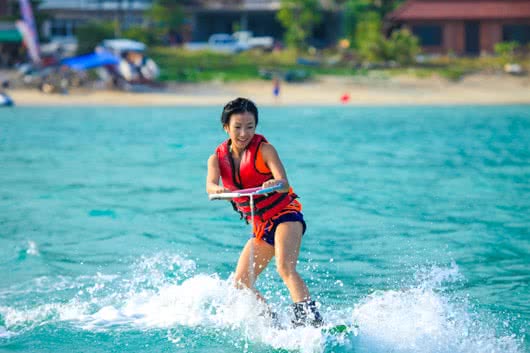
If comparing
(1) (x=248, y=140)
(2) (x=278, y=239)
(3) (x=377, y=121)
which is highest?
(1) (x=248, y=140)

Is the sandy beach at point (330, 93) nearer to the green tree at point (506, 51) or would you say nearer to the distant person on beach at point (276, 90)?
the distant person on beach at point (276, 90)

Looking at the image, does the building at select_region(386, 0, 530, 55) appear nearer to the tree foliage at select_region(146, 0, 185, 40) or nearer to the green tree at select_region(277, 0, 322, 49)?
the green tree at select_region(277, 0, 322, 49)

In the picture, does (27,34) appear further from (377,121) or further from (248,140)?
(248,140)

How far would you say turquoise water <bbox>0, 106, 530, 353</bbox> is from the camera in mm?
6086

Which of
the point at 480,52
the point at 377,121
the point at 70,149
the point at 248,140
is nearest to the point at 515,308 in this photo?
the point at 248,140

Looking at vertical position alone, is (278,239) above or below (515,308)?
above

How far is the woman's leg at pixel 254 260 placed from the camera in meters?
5.72

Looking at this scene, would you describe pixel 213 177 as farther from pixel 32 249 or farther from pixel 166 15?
pixel 166 15

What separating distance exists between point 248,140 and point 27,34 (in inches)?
1316

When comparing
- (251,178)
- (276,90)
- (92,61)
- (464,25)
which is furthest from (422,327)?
(464,25)

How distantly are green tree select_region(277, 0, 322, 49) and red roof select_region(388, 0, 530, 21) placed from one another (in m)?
4.49

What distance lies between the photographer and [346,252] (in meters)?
8.77

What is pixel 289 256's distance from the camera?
5.47 meters

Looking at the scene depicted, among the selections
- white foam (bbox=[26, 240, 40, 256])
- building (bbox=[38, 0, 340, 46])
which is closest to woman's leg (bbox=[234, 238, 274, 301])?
white foam (bbox=[26, 240, 40, 256])
